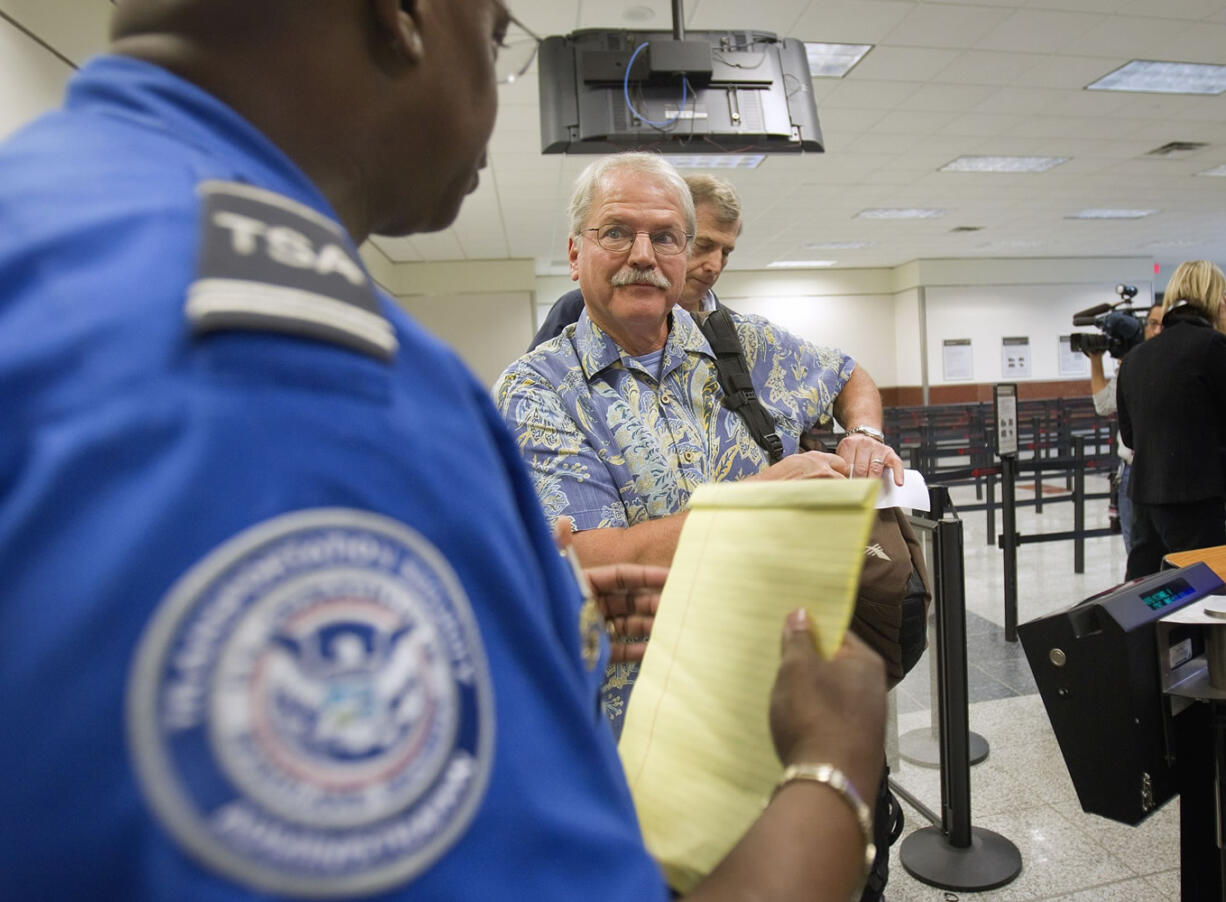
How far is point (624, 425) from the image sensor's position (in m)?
1.25

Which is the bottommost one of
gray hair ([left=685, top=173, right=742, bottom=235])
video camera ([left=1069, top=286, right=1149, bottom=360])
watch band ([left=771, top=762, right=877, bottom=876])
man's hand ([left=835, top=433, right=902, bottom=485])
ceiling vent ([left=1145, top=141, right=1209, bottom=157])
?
watch band ([left=771, top=762, right=877, bottom=876])

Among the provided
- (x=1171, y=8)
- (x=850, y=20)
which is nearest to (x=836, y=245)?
(x=1171, y=8)

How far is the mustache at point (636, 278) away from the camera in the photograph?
1.35 m

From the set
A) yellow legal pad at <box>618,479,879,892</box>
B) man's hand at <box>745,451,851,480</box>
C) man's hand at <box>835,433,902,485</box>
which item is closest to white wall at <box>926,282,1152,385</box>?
man's hand at <box>835,433,902,485</box>

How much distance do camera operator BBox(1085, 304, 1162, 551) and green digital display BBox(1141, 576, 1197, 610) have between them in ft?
8.06

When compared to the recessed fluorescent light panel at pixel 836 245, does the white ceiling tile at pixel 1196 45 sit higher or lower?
higher

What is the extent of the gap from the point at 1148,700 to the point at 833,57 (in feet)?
16.4

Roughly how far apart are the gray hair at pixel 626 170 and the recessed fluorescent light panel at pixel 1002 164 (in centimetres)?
766

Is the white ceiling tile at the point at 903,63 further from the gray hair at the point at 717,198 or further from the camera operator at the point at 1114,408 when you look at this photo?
the gray hair at the point at 717,198

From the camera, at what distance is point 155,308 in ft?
0.89

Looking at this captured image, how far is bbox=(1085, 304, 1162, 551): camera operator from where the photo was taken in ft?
12.4

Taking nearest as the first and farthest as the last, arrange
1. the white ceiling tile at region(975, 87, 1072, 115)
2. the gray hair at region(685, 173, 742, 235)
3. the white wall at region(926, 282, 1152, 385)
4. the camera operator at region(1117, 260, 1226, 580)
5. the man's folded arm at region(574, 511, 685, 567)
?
the man's folded arm at region(574, 511, 685, 567)
the gray hair at region(685, 173, 742, 235)
the camera operator at region(1117, 260, 1226, 580)
the white ceiling tile at region(975, 87, 1072, 115)
the white wall at region(926, 282, 1152, 385)

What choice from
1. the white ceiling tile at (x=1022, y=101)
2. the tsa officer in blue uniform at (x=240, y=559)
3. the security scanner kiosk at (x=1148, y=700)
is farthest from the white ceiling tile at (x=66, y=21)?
the white ceiling tile at (x=1022, y=101)

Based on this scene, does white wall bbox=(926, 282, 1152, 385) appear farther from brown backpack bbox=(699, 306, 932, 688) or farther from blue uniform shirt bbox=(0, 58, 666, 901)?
blue uniform shirt bbox=(0, 58, 666, 901)
